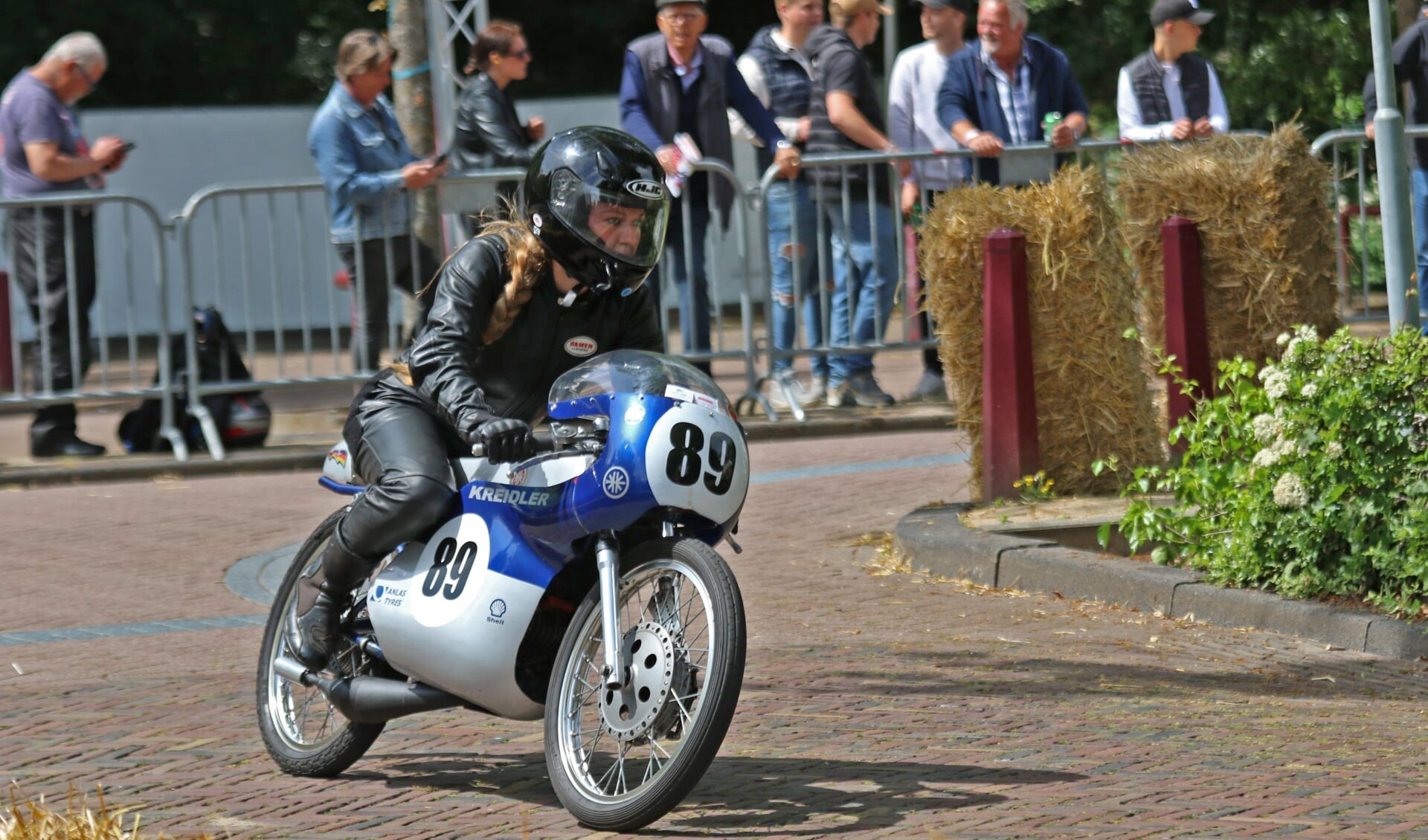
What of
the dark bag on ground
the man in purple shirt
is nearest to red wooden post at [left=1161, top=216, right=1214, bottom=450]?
the dark bag on ground

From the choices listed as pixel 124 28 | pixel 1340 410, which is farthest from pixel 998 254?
pixel 124 28

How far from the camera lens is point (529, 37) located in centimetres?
2678

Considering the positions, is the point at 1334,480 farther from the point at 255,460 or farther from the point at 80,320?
the point at 80,320

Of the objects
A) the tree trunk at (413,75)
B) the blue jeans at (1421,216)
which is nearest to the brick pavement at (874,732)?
the blue jeans at (1421,216)

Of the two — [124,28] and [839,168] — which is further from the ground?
[124,28]

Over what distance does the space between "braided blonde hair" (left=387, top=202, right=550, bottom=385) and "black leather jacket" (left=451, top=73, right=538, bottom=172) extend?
6.20m

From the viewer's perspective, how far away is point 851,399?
11.7 metres

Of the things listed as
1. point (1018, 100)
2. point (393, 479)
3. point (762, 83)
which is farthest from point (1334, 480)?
point (762, 83)

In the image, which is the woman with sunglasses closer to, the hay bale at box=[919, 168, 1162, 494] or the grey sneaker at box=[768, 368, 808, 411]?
the grey sneaker at box=[768, 368, 808, 411]

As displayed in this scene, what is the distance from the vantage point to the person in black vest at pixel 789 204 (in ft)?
37.5

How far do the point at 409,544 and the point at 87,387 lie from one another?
265 inches

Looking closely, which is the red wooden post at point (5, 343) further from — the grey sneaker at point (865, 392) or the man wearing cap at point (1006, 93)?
the man wearing cap at point (1006, 93)

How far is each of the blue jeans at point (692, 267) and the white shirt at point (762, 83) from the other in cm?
55

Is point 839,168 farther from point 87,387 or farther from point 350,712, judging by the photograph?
point 350,712
